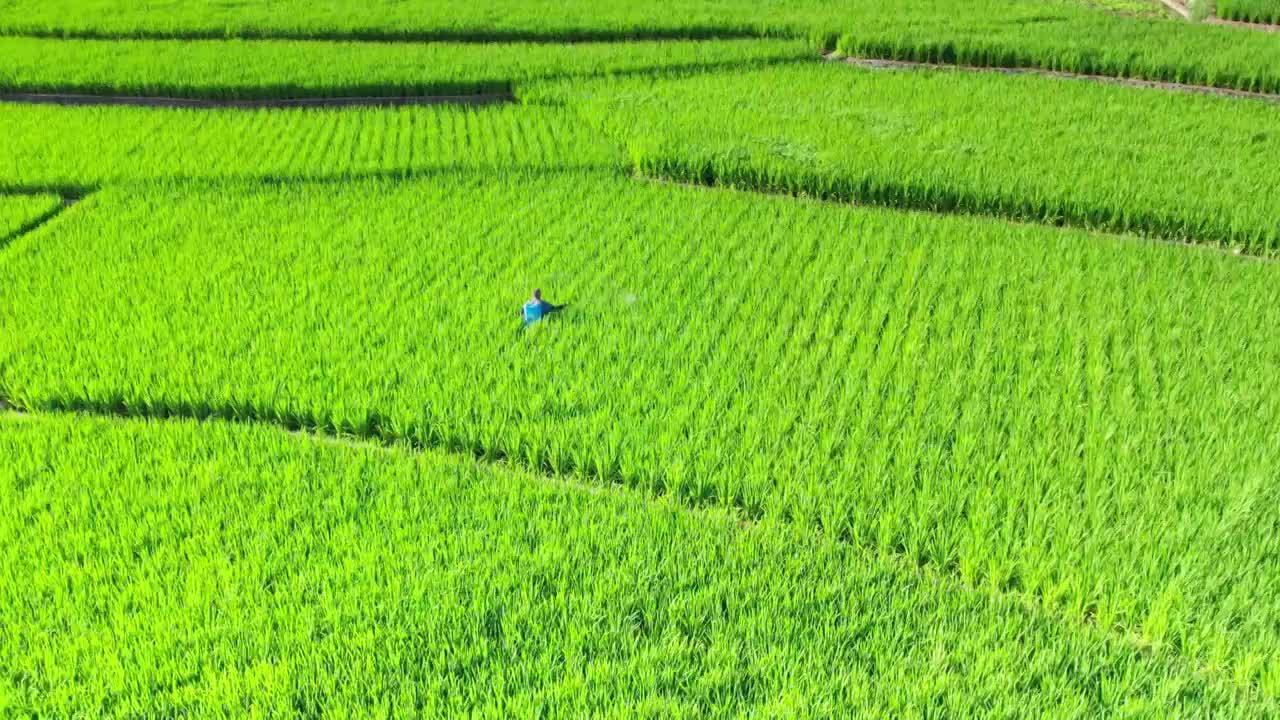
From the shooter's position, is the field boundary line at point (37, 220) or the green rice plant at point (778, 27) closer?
the field boundary line at point (37, 220)

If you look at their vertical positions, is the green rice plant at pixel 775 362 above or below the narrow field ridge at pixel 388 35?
below

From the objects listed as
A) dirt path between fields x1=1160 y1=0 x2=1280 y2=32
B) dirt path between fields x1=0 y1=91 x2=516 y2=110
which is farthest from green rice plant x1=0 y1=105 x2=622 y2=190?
dirt path between fields x1=1160 y1=0 x2=1280 y2=32

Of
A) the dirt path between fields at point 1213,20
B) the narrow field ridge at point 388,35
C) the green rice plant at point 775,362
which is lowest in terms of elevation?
the green rice plant at point 775,362

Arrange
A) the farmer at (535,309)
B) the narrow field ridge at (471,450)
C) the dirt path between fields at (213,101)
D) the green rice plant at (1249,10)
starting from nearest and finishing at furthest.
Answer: the narrow field ridge at (471,450)
the farmer at (535,309)
the dirt path between fields at (213,101)
the green rice plant at (1249,10)

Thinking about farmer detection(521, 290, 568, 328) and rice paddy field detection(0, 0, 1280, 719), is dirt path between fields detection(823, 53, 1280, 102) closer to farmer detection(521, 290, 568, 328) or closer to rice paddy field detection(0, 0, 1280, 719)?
rice paddy field detection(0, 0, 1280, 719)

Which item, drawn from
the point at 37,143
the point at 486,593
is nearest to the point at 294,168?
the point at 37,143

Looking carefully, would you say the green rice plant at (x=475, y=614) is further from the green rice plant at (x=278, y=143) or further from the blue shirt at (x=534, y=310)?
the green rice plant at (x=278, y=143)

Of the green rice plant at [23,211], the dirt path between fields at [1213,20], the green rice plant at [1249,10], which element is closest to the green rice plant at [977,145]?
the green rice plant at [23,211]

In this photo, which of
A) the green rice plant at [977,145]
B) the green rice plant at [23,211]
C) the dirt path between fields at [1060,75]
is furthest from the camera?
the dirt path between fields at [1060,75]
